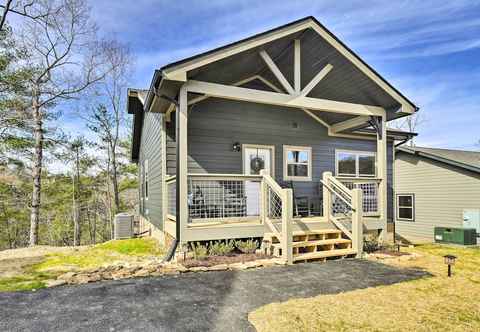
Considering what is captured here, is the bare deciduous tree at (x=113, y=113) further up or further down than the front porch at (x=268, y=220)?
further up

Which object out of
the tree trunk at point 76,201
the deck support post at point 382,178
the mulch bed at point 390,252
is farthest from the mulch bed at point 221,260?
the tree trunk at point 76,201

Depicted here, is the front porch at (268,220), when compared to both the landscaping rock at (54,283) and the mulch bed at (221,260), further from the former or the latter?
the landscaping rock at (54,283)

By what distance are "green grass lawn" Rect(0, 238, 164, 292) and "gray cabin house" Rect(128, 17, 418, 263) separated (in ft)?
2.34

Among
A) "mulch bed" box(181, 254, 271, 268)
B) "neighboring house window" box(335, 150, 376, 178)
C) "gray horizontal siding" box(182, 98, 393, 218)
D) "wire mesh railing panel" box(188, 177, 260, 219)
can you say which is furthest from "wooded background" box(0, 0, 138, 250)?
"neighboring house window" box(335, 150, 376, 178)

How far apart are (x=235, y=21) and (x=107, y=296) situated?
9.40 meters

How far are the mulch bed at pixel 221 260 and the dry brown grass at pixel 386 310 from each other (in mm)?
1908

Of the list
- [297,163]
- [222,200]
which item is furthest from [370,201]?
[222,200]

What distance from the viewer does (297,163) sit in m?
8.66

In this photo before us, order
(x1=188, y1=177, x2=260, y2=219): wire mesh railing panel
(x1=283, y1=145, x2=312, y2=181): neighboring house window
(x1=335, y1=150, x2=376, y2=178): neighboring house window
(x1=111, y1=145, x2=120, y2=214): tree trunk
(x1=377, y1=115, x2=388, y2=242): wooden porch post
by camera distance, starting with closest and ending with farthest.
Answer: (x1=188, y1=177, x2=260, y2=219): wire mesh railing panel → (x1=377, y1=115, x2=388, y2=242): wooden porch post → (x1=283, y1=145, x2=312, y2=181): neighboring house window → (x1=335, y1=150, x2=376, y2=178): neighboring house window → (x1=111, y1=145, x2=120, y2=214): tree trunk

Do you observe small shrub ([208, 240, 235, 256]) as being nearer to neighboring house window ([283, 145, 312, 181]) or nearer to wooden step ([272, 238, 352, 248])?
wooden step ([272, 238, 352, 248])

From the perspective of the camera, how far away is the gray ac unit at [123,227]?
10.0m

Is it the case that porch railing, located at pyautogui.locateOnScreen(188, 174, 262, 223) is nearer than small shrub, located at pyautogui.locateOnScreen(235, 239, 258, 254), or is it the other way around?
small shrub, located at pyautogui.locateOnScreen(235, 239, 258, 254)

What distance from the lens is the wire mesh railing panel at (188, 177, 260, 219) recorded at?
20.8 feet

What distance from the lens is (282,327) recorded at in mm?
2787
